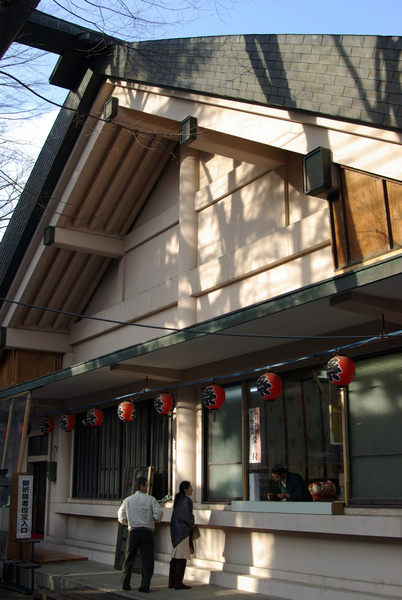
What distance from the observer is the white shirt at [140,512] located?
34.4 feet

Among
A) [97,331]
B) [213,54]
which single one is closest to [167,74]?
[213,54]

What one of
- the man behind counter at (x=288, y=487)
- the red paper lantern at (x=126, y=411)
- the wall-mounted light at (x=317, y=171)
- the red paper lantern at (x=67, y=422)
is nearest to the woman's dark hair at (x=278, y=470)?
the man behind counter at (x=288, y=487)

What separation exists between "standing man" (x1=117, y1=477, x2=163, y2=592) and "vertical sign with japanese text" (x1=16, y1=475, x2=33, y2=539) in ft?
6.87

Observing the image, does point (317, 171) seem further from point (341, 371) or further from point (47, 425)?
point (47, 425)

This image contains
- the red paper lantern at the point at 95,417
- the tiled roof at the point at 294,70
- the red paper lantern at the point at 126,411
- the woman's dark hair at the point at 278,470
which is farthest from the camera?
the red paper lantern at the point at 95,417

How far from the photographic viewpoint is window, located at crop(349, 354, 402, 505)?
27.3 feet

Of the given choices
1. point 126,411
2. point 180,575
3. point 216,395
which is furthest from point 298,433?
point 126,411

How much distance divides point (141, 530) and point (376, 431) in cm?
413

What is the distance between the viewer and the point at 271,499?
997 centimetres

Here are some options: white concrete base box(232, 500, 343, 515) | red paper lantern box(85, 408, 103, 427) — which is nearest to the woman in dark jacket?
white concrete base box(232, 500, 343, 515)

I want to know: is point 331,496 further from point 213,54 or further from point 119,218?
point 119,218

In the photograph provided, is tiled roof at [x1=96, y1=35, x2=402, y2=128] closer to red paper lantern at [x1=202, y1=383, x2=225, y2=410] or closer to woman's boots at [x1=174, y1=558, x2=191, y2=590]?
red paper lantern at [x1=202, y1=383, x2=225, y2=410]

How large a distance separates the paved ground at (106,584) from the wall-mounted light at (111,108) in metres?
8.14

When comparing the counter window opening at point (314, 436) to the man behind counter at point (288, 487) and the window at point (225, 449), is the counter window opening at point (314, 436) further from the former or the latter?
the man behind counter at point (288, 487)
